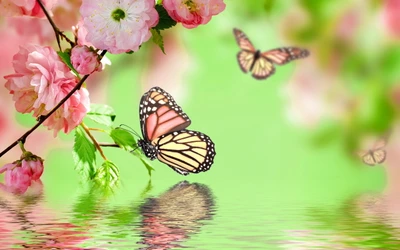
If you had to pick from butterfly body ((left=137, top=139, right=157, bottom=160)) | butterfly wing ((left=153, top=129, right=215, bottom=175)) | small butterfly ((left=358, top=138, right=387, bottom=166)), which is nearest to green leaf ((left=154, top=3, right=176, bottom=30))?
butterfly body ((left=137, top=139, right=157, bottom=160))

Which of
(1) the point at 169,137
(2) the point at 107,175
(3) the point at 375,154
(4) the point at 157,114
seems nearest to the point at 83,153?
(2) the point at 107,175

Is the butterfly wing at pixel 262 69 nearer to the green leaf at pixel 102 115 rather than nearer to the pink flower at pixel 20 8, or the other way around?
the green leaf at pixel 102 115

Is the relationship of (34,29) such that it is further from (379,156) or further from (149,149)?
(379,156)

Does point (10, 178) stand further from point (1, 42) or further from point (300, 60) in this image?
point (300, 60)

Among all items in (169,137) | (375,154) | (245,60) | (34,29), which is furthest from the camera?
(245,60)

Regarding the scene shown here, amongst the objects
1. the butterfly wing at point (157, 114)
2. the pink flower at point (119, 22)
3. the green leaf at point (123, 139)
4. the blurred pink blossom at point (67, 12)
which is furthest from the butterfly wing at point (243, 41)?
the pink flower at point (119, 22)

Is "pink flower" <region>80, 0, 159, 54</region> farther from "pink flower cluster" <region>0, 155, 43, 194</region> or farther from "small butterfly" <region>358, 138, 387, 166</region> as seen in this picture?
"small butterfly" <region>358, 138, 387, 166</region>
